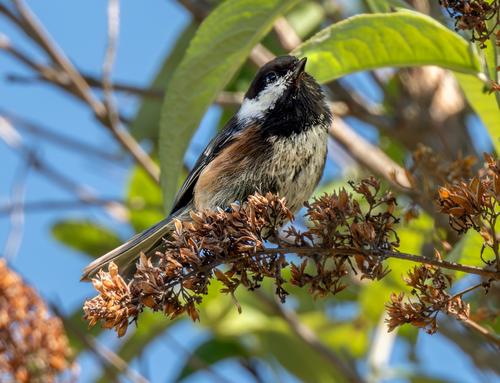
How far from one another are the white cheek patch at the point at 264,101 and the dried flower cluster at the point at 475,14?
4.50 ft

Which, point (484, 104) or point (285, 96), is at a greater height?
point (285, 96)

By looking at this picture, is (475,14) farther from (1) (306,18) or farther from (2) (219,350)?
(2) (219,350)

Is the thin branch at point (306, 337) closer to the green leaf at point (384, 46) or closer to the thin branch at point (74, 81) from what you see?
the thin branch at point (74, 81)

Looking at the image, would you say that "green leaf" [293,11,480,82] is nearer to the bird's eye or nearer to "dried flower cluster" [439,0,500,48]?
"dried flower cluster" [439,0,500,48]

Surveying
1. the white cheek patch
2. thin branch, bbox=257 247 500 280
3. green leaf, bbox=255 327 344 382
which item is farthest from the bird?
green leaf, bbox=255 327 344 382

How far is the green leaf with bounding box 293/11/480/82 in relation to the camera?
2828mm

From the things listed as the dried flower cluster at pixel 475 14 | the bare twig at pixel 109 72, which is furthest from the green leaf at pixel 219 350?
the dried flower cluster at pixel 475 14

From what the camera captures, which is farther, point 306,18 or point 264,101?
point 306,18

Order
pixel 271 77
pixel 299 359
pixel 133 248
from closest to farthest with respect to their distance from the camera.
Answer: pixel 133 248 < pixel 271 77 < pixel 299 359

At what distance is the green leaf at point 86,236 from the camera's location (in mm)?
4969

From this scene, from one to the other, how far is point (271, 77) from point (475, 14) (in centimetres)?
157

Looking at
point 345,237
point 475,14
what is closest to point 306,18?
point 475,14

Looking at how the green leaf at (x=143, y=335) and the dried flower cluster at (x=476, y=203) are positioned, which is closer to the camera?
the dried flower cluster at (x=476, y=203)

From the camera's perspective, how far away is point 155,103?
185 inches
